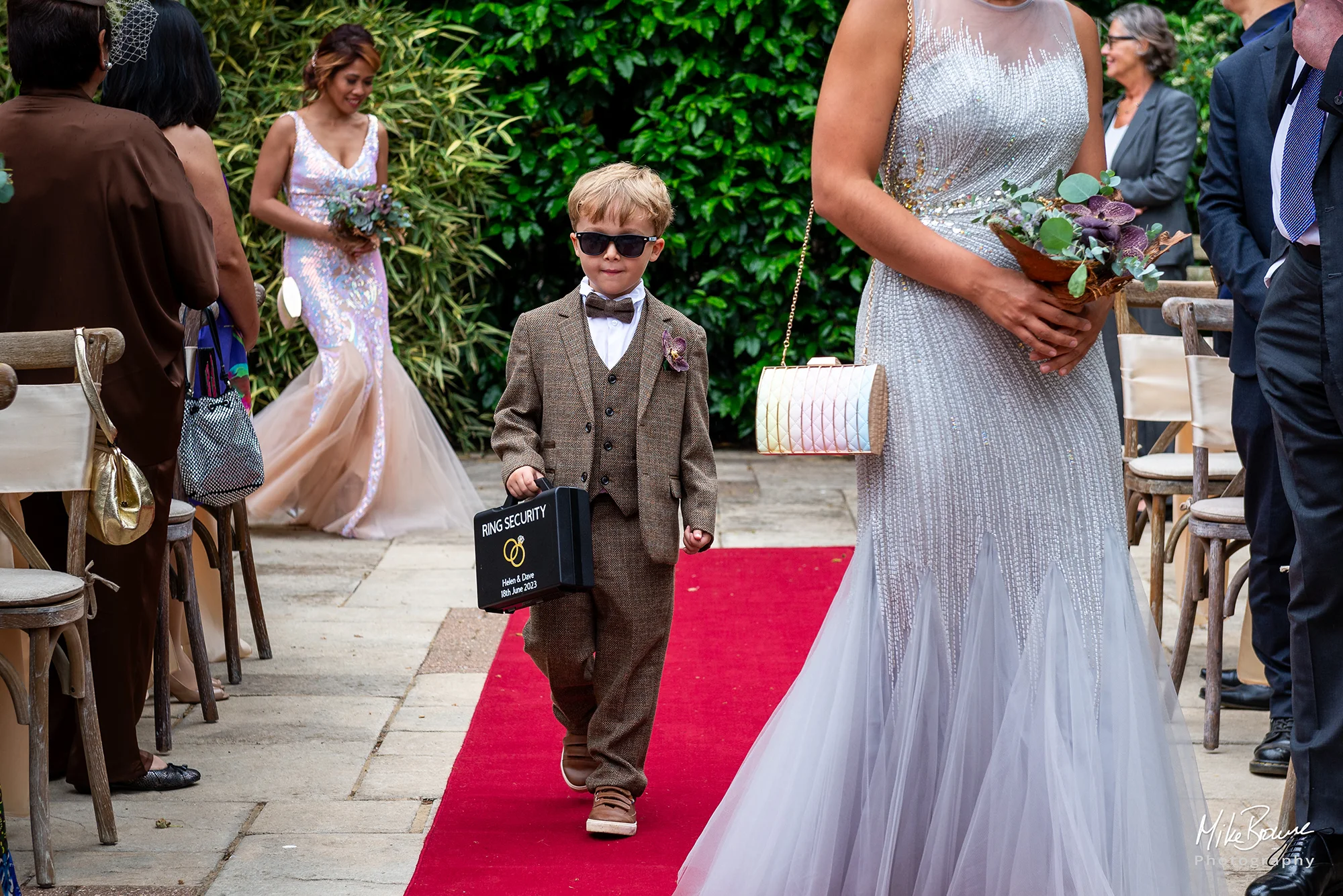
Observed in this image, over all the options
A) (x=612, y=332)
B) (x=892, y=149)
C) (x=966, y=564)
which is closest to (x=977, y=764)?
(x=966, y=564)

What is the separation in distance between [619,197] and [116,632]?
1702mm

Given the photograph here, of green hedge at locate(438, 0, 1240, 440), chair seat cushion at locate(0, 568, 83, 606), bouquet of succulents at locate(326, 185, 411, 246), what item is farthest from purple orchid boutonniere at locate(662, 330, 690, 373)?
green hedge at locate(438, 0, 1240, 440)

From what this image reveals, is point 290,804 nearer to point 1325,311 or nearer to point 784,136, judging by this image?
point 1325,311

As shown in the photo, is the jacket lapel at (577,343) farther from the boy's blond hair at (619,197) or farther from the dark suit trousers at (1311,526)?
the dark suit trousers at (1311,526)

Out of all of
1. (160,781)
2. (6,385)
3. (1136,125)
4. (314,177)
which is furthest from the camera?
(1136,125)

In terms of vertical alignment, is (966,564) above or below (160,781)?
above

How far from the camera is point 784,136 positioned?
980 centimetres

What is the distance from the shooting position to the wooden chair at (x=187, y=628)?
4.30 m

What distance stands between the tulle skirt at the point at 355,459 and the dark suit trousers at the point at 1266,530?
4.29 m

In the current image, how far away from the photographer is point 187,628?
4.61m

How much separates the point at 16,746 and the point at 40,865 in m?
0.46

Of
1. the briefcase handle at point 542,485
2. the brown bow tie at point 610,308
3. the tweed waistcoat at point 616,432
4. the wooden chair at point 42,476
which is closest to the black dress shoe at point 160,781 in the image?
the wooden chair at point 42,476

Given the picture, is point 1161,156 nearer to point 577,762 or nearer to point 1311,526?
point 1311,526

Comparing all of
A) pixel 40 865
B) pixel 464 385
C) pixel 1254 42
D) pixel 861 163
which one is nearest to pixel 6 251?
pixel 40 865
